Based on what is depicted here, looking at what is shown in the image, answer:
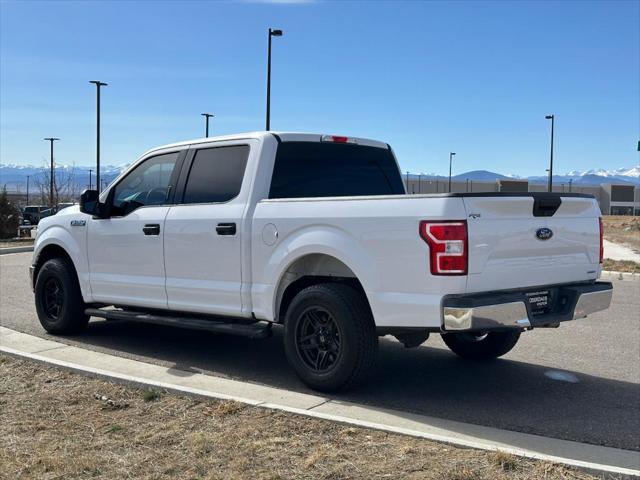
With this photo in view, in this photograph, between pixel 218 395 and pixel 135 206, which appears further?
pixel 135 206

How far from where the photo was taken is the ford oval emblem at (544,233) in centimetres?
499

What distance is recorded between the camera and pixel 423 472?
12.0ft

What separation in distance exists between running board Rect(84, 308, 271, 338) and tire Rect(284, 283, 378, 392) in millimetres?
332

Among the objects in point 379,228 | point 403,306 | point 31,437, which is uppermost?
point 379,228

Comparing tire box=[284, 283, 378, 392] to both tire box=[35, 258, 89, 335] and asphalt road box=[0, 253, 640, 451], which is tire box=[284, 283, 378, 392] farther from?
tire box=[35, 258, 89, 335]

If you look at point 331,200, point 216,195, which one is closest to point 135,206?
point 216,195

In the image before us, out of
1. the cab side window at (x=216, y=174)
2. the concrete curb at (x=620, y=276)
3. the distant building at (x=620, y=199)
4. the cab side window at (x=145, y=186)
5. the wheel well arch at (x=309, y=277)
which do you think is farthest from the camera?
the distant building at (x=620, y=199)

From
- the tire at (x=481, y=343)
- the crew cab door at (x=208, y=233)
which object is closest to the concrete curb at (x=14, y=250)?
the crew cab door at (x=208, y=233)

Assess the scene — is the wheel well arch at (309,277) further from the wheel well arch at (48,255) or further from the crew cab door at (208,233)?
the wheel well arch at (48,255)

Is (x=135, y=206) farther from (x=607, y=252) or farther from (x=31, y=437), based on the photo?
(x=607, y=252)

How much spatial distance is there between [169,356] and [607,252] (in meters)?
16.5

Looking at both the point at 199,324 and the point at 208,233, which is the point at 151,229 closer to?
the point at 208,233

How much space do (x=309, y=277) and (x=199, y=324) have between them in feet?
3.87

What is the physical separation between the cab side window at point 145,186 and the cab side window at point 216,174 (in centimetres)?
32
